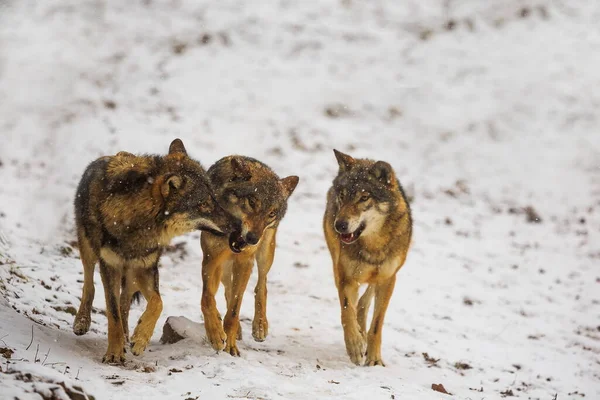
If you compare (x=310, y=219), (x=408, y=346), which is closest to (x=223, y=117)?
(x=310, y=219)

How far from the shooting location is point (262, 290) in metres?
7.97

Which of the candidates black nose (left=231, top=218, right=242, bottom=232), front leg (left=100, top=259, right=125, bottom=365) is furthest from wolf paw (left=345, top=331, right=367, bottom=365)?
front leg (left=100, top=259, right=125, bottom=365)

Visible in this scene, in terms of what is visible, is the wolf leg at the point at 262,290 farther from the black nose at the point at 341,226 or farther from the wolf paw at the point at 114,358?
the wolf paw at the point at 114,358

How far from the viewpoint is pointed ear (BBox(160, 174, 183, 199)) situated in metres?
6.17

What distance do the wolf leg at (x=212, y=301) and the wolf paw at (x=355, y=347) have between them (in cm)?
150

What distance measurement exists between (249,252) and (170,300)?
229 cm

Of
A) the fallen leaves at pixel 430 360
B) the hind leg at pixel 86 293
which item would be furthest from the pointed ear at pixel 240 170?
the fallen leaves at pixel 430 360

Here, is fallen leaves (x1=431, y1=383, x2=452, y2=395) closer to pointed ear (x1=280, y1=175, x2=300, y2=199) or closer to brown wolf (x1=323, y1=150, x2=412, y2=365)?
brown wolf (x1=323, y1=150, x2=412, y2=365)

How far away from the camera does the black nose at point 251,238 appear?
21.8 feet

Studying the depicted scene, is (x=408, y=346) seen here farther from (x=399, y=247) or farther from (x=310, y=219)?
(x=310, y=219)

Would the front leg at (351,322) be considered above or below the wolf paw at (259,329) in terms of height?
above

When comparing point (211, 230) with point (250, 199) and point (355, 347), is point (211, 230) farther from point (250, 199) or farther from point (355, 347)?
point (355, 347)

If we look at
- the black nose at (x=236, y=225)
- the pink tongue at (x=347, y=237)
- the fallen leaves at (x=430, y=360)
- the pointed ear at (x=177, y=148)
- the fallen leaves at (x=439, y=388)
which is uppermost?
the pointed ear at (x=177, y=148)

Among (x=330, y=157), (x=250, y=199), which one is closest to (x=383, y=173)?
(x=250, y=199)
